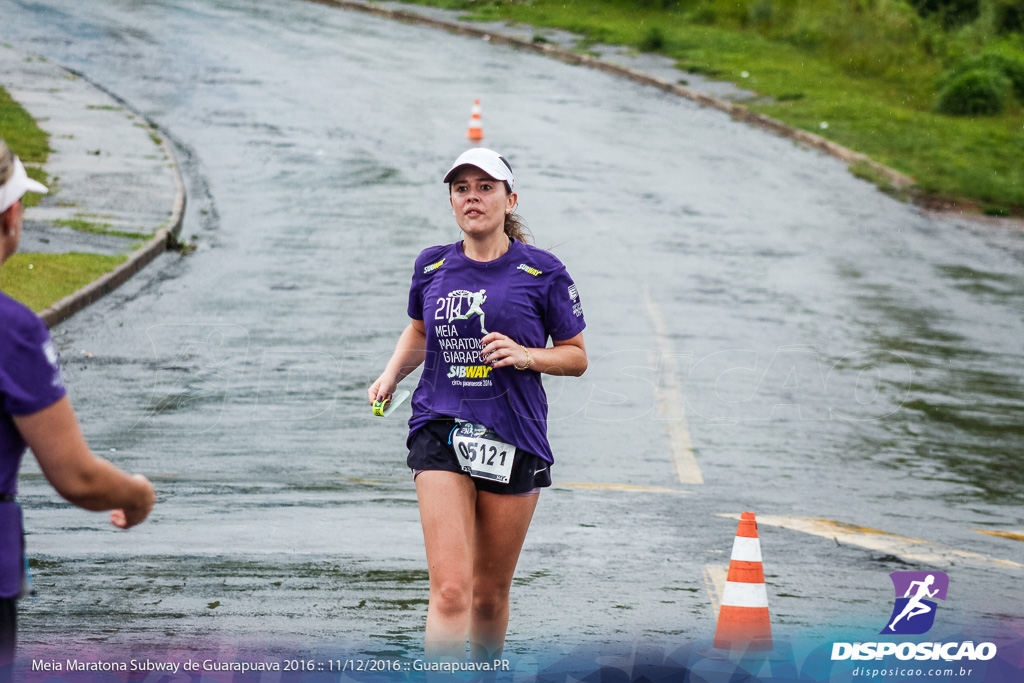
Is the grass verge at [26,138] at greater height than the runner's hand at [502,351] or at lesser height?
lesser

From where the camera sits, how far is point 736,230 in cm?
2102

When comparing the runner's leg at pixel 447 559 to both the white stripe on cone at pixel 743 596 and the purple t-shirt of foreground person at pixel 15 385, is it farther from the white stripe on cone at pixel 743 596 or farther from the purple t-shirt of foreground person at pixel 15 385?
the purple t-shirt of foreground person at pixel 15 385

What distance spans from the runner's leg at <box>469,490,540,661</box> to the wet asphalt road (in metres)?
0.90

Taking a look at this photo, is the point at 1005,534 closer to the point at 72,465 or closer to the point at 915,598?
the point at 915,598

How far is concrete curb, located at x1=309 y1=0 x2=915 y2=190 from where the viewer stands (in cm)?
2741

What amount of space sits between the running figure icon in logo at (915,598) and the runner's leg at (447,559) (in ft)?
8.13

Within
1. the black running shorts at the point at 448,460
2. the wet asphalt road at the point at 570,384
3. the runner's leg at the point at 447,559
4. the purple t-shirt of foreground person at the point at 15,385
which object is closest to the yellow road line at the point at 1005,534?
the wet asphalt road at the point at 570,384

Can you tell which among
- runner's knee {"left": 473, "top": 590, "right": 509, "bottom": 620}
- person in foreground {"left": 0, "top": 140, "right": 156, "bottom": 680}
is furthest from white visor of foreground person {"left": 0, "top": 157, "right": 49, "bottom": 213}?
runner's knee {"left": 473, "top": 590, "right": 509, "bottom": 620}

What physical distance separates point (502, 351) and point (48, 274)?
12.3 metres

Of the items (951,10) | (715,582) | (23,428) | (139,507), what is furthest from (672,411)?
(951,10)

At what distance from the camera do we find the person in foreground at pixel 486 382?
517cm

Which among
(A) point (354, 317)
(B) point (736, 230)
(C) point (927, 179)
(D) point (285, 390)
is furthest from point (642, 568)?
(C) point (927, 179)

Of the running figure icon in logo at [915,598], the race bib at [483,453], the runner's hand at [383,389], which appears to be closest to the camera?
the race bib at [483,453]

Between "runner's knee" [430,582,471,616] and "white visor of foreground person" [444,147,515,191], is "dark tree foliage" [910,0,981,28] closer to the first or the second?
"white visor of foreground person" [444,147,515,191]
